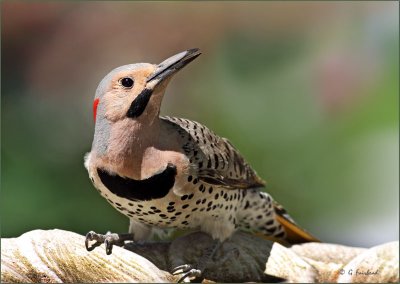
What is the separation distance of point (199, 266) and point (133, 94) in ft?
2.40

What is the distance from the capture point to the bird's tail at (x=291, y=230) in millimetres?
3174

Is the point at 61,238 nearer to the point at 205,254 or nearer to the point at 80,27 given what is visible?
the point at 205,254

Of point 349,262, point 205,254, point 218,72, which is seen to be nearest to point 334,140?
point 218,72

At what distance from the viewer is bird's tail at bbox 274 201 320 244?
3174 millimetres

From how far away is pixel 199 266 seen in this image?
2668 mm

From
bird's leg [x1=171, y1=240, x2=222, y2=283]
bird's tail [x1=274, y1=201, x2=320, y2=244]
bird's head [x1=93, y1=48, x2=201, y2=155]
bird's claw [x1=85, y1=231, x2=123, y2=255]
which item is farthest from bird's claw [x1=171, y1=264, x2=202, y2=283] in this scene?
bird's tail [x1=274, y1=201, x2=320, y2=244]

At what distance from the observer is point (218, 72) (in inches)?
164

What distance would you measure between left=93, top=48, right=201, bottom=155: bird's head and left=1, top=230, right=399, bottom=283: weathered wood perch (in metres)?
0.41

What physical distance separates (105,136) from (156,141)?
0.61 ft

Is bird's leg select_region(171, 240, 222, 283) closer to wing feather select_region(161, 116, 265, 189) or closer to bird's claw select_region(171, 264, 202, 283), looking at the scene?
bird's claw select_region(171, 264, 202, 283)

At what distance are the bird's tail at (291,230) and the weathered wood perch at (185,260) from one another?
0.24 feet

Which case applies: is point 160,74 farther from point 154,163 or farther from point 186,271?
point 186,271

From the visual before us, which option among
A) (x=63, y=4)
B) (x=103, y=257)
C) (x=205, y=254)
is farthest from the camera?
(x=63, y=4)

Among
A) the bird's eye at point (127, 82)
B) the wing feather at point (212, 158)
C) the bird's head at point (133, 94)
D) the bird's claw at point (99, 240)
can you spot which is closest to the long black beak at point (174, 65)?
the bird's head at point (133, 94)
